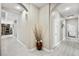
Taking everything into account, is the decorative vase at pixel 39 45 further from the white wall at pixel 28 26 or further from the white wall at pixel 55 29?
the white wall at pixel 55 29

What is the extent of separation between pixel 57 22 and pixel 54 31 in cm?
21

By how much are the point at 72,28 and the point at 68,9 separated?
412 millimetres

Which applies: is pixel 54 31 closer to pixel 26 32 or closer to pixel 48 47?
Result: pixel 48 47

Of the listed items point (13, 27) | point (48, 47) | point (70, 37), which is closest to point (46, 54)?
point (48, 47)

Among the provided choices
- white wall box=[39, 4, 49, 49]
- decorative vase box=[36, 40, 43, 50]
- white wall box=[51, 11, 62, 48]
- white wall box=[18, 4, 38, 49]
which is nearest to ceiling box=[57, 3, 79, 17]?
white wall box=[51, 11, 62, 48]

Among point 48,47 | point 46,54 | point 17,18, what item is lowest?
point 46,54

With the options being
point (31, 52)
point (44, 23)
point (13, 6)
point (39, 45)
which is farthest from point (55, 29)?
point (13, 6)

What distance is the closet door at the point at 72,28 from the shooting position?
5.60 ft

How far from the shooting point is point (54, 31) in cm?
178

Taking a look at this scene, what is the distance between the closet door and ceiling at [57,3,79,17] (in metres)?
0.14

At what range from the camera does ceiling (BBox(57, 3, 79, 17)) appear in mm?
1687

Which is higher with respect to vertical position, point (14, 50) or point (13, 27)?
point (13, 27)

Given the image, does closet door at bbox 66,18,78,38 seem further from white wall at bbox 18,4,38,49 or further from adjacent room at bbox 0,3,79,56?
white wall at bbox 18,4,38,49

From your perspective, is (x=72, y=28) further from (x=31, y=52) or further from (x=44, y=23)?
(x=31, y=52)
